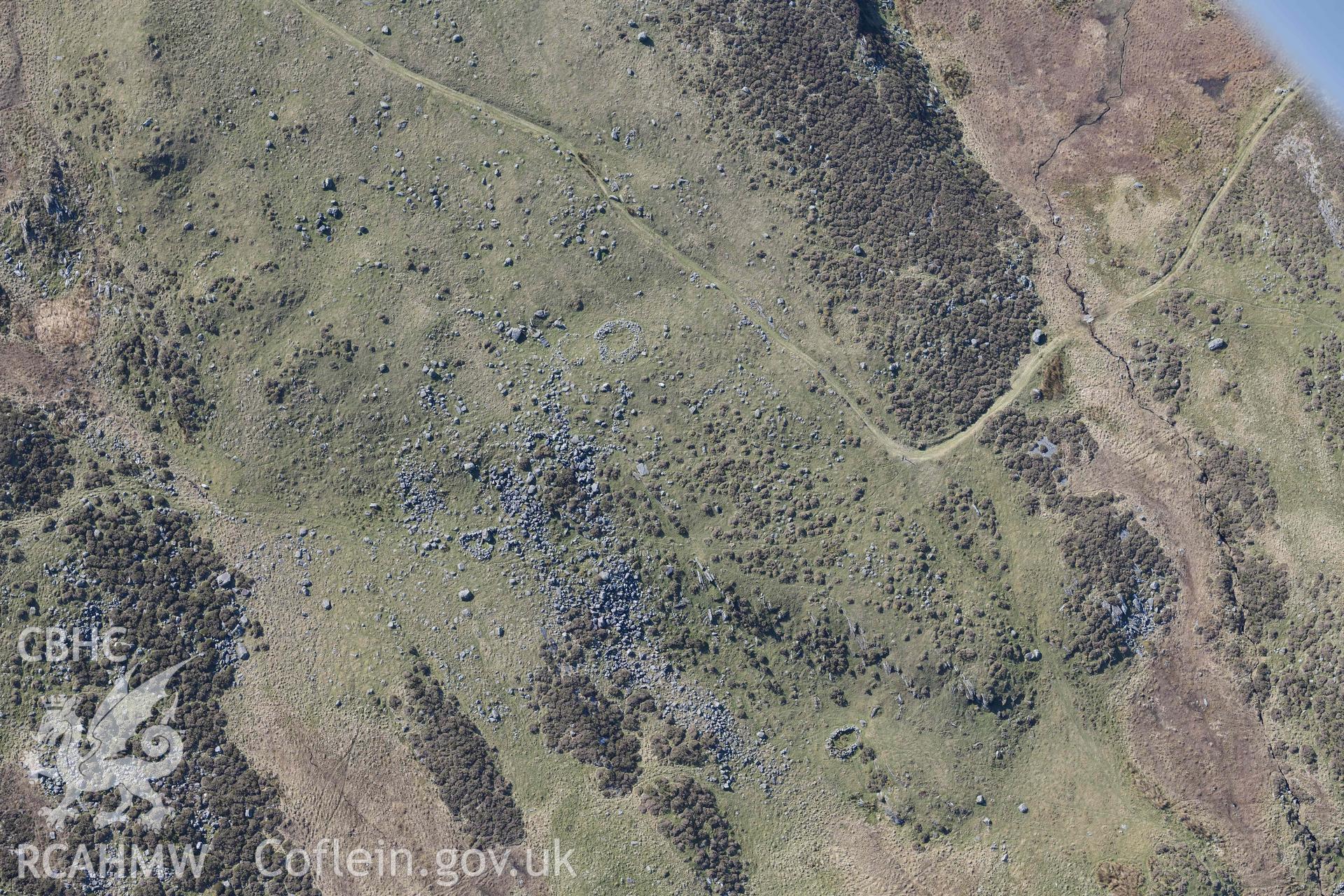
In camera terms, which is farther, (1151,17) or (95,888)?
(1151,17)

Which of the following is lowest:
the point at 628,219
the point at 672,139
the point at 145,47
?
the point at 145,47

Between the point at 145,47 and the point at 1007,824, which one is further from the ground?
the point at 145,47

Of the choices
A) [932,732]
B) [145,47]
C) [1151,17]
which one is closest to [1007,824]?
[932,732]

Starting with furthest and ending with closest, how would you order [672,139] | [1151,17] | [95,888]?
[1151,17]
[672,139]
[95,888]

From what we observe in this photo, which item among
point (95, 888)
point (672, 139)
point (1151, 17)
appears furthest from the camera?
point (1151, 17)

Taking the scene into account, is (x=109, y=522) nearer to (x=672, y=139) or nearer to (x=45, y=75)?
(x=45, y=75)

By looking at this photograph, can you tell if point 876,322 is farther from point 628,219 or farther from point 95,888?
point 95,888
